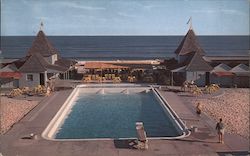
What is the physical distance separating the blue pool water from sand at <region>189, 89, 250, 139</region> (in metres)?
2.54

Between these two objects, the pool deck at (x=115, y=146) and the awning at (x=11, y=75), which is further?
the awning at (x=11, y=75)

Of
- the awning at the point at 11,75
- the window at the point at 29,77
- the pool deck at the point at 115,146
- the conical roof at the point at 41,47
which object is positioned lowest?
the pool deck at the point at 115,146

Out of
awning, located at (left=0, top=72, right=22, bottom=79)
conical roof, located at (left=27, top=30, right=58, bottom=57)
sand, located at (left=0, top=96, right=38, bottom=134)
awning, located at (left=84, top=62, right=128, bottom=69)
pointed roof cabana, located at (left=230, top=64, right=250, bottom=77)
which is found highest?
conical roof, located at (left=27, top=30, right=58, bottom=57)

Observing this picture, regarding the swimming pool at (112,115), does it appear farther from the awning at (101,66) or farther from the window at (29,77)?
the awning at (101,66)

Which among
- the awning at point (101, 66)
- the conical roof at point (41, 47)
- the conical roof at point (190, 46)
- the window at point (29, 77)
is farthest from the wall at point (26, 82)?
the conical roof at point (190, 46)

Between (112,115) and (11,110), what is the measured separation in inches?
232

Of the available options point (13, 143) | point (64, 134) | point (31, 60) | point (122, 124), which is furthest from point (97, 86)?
point (13, 143)

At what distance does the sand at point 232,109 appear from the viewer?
19.0 meters

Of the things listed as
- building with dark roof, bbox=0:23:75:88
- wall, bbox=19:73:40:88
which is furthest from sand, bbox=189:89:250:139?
wall, bbox=19:73:40:88

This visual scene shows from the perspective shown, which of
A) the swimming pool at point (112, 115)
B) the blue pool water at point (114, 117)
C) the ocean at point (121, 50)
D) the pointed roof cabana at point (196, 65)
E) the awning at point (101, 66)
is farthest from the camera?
the ocean at point (121, 50)

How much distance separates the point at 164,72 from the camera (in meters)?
38.3

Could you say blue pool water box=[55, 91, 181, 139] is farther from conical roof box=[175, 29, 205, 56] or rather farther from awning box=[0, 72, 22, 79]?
conical roof box=[175, 29, 205, 56]

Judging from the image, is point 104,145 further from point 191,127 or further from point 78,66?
point 78,66

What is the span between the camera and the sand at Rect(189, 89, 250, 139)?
19000 mm
